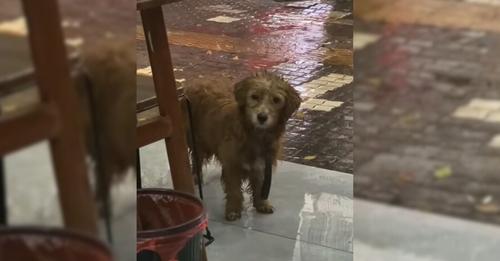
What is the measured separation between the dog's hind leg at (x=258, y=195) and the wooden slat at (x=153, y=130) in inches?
11.3

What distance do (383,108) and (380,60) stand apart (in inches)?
2.1

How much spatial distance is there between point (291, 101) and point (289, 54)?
0.20 feet

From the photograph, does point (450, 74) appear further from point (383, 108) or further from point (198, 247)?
point (198, 247)

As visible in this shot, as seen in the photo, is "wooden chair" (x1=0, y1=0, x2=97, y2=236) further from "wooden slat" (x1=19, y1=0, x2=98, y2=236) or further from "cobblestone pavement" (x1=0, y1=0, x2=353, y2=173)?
"cobblestone pavement" (x1=0, y1=0, x2=353, y2=173)

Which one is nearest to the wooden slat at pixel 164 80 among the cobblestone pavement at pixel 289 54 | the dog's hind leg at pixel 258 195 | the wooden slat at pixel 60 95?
the cobblestone pavement at pixel 289 54

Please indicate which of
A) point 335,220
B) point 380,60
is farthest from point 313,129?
point 380,60

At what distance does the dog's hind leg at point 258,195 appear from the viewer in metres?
0.97

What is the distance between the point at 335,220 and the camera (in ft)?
3.30

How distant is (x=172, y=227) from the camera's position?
821mm

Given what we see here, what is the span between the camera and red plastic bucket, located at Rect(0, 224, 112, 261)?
1.20 feet

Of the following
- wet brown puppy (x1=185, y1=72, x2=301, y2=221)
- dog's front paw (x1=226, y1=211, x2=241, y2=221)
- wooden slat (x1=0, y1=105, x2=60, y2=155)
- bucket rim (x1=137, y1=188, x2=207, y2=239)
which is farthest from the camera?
dog's front paw (x1=226, y1=211, x2=241, y2=221)

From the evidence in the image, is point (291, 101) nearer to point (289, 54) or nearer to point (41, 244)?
point (289, 54)

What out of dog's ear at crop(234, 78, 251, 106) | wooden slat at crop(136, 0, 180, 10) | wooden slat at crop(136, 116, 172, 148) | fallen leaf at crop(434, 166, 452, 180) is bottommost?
fallen leaf at crop(434, 166, 452, 180)

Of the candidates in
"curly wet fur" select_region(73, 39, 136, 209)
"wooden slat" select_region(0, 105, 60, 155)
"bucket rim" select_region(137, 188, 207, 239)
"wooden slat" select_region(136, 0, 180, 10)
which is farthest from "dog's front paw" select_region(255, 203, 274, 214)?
"wooden slat" select_region(0, 105, 60, 155)
